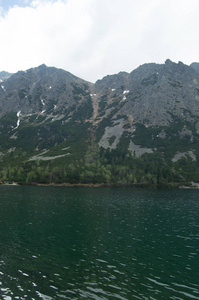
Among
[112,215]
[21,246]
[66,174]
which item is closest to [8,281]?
[21,246]

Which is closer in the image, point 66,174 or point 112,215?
point 112,215

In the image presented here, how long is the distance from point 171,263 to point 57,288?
49.2 feet

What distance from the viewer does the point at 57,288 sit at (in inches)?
739

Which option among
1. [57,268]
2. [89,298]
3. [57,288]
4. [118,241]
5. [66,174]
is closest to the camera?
[89,298]

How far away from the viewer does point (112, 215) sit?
55625 mm

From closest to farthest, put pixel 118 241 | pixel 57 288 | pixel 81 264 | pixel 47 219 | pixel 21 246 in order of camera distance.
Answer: pixel 57 288, pixel 81 264, pixel 21 246, pixel 118 241, pixel 47 219

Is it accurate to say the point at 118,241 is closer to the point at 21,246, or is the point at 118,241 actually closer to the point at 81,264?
the point at 81,264

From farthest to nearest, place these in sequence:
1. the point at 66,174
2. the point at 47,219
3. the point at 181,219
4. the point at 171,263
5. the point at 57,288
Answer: the point at 66,174 < the point at 181,219 < the point at 47,219 < the point at 171,263 < the point at 57,288

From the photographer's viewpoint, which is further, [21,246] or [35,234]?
[35,234]

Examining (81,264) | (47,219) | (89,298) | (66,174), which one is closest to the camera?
(89,298)

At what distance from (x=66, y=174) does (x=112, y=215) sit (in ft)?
427

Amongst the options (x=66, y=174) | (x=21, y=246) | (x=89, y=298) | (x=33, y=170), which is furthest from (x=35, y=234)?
(x=33, y=170)

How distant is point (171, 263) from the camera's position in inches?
1040

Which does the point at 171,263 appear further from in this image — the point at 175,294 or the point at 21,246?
the point at 21,246
